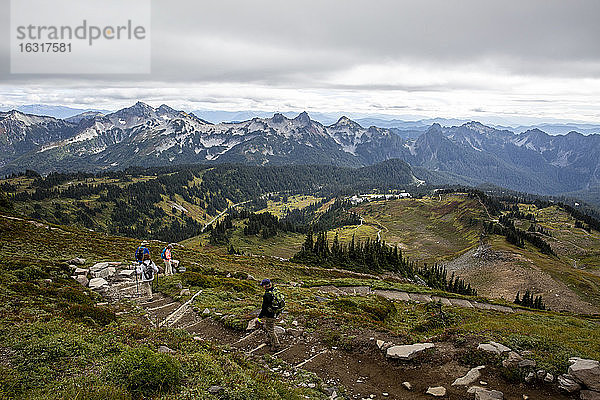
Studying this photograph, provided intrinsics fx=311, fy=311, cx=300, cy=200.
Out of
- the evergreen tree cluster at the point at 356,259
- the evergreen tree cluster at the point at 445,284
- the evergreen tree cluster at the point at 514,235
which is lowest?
the evergreen tree cluster at the point at 514,235

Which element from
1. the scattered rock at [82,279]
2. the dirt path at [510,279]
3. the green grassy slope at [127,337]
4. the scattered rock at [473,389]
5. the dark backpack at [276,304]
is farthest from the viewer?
the dirt path at [510,279]

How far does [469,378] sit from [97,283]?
93.4 feet

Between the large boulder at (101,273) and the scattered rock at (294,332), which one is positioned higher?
the scattered rock at (294,332)

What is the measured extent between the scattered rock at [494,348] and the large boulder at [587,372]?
254 centimetres

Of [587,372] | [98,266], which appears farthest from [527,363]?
[98,266]

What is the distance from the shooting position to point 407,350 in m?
15.5

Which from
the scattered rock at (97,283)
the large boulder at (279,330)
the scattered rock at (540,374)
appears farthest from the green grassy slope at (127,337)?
the large boulder at (279,330)

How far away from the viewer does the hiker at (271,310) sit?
663 inches

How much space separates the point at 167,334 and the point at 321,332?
29.2 ft

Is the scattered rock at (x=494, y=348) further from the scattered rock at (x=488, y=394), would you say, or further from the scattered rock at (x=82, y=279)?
the scattered rock at (x=82, y=279)

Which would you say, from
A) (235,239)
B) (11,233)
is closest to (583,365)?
(11,233)

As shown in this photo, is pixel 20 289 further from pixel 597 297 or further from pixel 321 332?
pixel 597 297

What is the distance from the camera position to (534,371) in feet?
43.0

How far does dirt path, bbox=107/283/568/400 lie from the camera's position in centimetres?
1293
